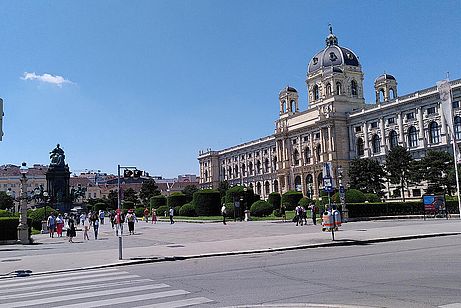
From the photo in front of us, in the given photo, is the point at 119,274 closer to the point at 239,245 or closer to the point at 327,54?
the point at 239,245

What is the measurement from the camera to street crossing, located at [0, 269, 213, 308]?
965 cm

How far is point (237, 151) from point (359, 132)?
182 feet

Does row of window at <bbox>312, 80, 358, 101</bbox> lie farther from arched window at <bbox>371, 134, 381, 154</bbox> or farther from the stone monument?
the stone monument

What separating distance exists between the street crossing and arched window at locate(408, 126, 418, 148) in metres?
83.3

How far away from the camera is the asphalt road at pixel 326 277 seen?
9.14 m

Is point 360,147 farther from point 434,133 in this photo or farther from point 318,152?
point 434,133

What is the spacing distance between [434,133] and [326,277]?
80.6m

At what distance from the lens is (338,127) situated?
106438 mm

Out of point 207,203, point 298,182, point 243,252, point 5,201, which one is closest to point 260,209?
point 207,203

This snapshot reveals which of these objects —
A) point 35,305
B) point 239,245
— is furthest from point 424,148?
point 35,305

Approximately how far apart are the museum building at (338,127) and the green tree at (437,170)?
1191 cm

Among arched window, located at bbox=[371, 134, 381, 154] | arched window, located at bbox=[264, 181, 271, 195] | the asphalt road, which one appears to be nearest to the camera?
the asphalt road

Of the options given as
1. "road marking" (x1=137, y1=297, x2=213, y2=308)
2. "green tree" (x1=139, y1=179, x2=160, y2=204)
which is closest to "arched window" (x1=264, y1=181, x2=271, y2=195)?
"green tree" (x1=139, y1=179, x2=160, y2=204)

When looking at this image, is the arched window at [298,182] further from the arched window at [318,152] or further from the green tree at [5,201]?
the green tree at [5,201]
